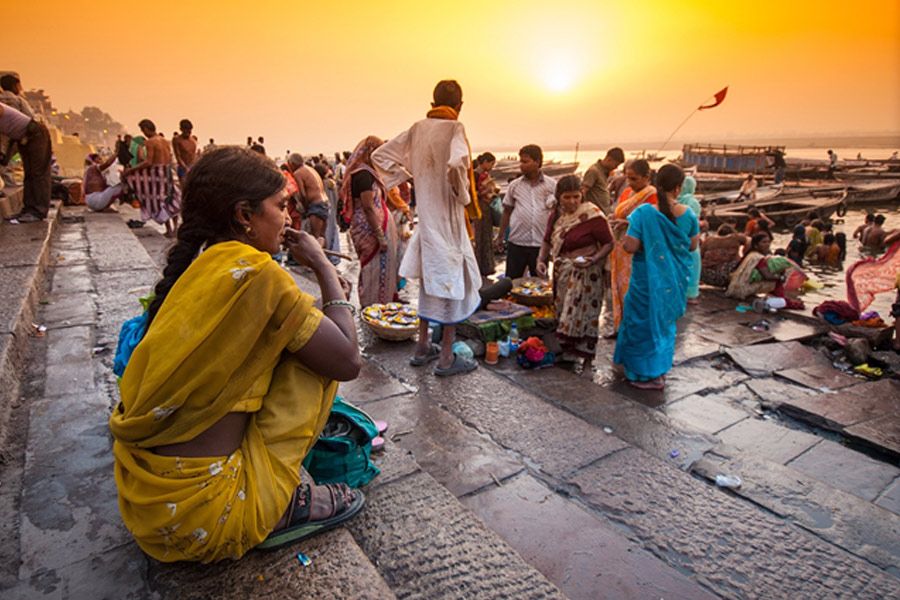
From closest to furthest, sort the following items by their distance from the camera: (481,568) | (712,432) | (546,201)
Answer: (481,568), (712,432), (546,201)

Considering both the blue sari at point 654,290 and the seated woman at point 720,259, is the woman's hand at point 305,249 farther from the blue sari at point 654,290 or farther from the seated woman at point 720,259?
the seated woman at point 720,259

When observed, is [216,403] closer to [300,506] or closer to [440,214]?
[300,506]

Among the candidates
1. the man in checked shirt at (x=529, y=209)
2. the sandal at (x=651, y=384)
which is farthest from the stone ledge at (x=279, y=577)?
Result: the man in checked shirt at (x=529, y=209)

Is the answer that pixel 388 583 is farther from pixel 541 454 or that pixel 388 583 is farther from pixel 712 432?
pixel 712 432

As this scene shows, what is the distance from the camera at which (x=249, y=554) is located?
5.49ft

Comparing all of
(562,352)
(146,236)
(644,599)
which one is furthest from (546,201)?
(146,236)

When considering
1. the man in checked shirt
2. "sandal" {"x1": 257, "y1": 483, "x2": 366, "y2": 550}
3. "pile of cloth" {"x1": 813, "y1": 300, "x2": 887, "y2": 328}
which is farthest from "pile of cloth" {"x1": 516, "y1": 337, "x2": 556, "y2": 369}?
"pile of cloth" {"x1": 813, "y1": 300, "x2": 887, "y2": 328}

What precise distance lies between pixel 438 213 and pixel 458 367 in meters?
1.19

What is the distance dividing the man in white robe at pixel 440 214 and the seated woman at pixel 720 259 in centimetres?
566

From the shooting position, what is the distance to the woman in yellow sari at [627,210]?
196 inches

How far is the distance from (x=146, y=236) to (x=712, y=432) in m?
9.03

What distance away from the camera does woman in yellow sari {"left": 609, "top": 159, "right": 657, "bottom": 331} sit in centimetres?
498

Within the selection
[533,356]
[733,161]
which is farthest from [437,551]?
[733,161]

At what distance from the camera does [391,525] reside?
6.36 feet
